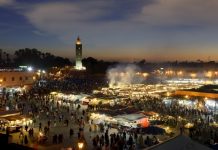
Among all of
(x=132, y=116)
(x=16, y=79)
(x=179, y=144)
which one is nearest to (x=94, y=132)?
(x=132, y=116)

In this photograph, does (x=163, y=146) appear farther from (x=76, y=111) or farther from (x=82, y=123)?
(x=76, y=111)

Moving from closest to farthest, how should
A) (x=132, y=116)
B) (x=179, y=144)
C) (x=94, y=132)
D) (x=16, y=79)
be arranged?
1. (x=179, y=144)
2. (x=94, y=132)
3. (x=132, y=116)
4. (x=16, y=79)

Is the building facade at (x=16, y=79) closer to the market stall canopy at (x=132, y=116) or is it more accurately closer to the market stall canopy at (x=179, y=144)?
the market stall canopy at (x=132, y=116)

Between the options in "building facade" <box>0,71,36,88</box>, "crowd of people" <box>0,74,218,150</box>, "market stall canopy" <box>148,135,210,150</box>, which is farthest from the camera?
"building facade" <box>0,71,36,88</box>

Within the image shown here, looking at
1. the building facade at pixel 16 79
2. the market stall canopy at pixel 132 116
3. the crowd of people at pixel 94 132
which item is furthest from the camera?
the building facade at pixel 16 79

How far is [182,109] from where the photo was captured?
103 ft

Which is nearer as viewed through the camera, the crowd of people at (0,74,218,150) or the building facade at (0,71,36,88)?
the crowd of people at (0,74,218,150)

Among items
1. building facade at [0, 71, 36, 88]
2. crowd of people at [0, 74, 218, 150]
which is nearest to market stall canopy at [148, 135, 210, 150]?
crowd of people at [0, 74, 218, 150]

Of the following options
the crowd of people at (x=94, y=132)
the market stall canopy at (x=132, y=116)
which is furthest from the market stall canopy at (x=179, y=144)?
the market stall canopy at (x=132, y=116)

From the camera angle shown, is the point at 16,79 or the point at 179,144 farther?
the point at 16,79

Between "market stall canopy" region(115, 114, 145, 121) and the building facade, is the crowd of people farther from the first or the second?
the building facade

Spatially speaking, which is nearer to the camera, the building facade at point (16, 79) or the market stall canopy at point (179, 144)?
the market stall canopy at point (179, 144)

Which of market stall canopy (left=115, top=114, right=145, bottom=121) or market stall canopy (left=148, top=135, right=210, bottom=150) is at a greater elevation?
market stall canopy (left=148, top=135, right=210, bottom=150)

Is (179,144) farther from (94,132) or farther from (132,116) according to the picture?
(132,116)
